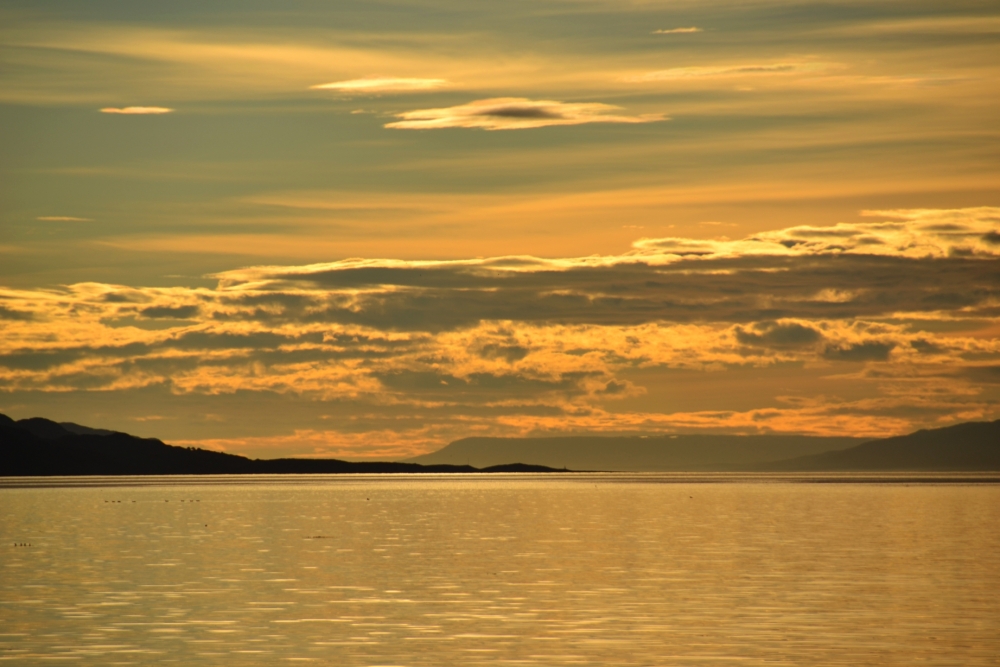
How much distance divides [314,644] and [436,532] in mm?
56795

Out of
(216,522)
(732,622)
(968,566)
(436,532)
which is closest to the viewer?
(732,622)

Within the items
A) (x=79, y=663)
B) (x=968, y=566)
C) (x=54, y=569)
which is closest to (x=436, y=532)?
(x=54, y=569)

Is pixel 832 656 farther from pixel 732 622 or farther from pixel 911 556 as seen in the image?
pixel 911 556

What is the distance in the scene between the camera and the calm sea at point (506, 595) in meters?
42.1

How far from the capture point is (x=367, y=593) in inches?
2265

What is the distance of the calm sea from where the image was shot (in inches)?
1656

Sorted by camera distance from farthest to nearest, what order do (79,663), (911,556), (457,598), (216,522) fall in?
(216,522) → (911,556) → (457,598) → (79,663)

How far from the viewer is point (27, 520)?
122m

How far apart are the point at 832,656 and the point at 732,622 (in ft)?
24.4

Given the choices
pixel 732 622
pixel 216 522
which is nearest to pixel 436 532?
pixel 216 522

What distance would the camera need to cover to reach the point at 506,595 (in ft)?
184

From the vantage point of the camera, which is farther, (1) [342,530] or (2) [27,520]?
(2) [27,520]

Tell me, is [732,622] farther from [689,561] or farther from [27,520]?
[27,520]

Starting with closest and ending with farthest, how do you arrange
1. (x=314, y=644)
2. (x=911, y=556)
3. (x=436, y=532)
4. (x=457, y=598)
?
(x=314, y=644) → (x=457, y=598) → (x=911, y=556) → (x=436, y=532)
